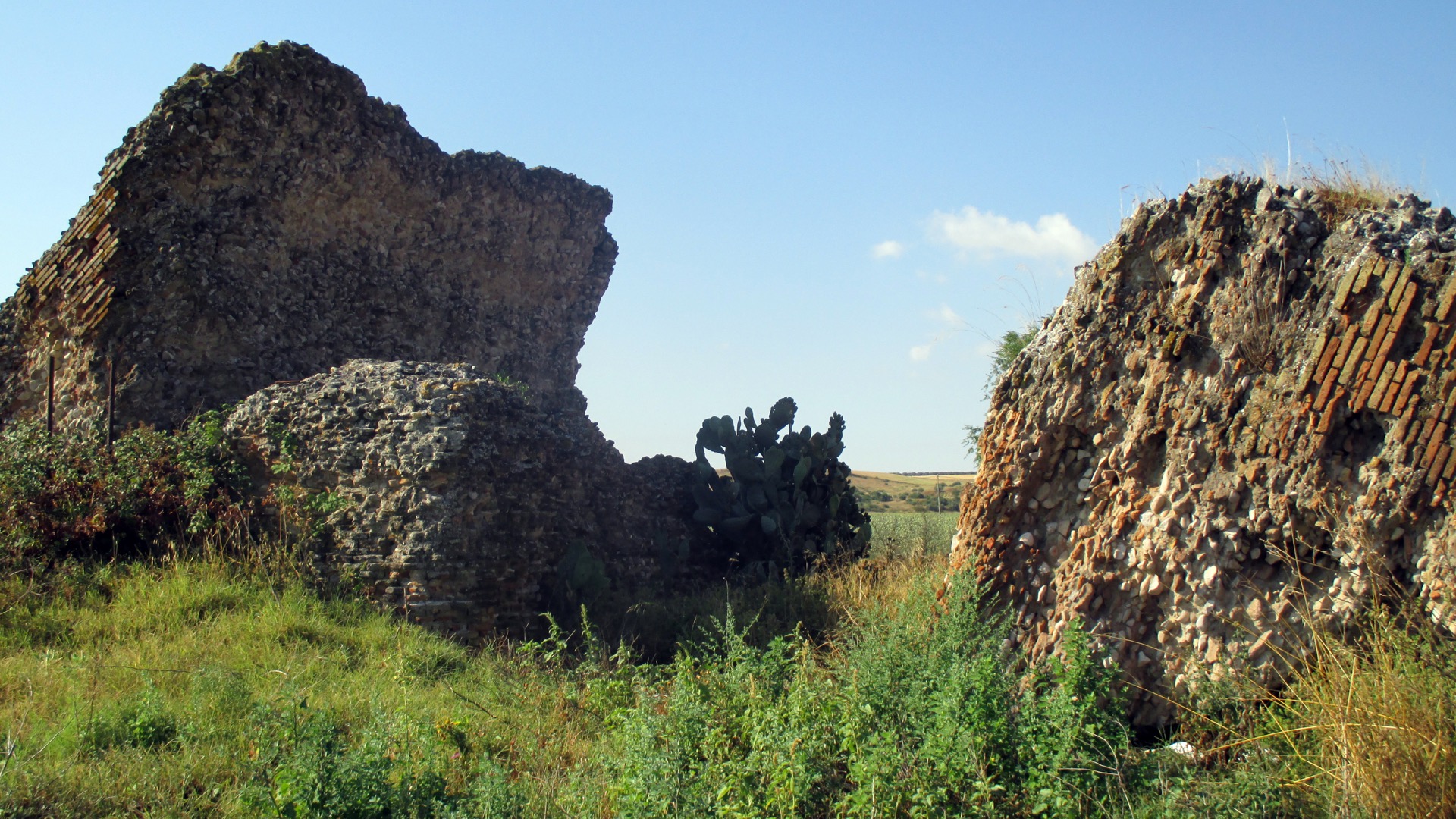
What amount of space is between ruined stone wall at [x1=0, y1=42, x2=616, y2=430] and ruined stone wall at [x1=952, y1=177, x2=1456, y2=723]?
7474 mm

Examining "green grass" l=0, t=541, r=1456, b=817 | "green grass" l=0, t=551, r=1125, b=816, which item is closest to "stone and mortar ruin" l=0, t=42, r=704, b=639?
"green grass" l=0, t=551, r=1125, b=816

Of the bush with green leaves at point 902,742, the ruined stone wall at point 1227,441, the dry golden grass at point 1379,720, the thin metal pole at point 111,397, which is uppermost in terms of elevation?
the ruined stone wall at point 1227,441

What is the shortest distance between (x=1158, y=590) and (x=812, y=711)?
1995 millimetres

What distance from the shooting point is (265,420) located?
8.34m

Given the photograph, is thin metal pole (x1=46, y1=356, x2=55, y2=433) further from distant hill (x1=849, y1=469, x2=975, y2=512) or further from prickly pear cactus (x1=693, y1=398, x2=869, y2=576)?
distant hill (x1=849, y1=469, x2=975, y2=512)

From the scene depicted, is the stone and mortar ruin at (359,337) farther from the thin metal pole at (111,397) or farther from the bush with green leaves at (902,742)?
the bush with green leaves at (902,742)

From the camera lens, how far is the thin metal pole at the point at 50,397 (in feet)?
30.2

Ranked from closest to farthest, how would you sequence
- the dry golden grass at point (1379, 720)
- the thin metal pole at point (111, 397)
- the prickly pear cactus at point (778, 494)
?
1. the dry golden grass at point (1379, 720)
2. the thin metal pole at point (111, 397)
3. the prickly pear cactus at point (778, 494)

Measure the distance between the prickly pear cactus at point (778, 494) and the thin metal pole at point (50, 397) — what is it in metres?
6.36

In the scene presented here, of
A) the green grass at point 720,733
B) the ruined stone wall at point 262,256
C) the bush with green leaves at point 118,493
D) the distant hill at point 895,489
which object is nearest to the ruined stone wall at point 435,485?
the bush with green leaves at point 118,493

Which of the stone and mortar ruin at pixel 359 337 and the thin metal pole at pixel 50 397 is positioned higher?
the stone and mortar ruin at pixel 359 337

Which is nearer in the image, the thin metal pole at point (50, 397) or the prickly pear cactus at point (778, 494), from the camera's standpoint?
the thin metal pole at point (50, 397)

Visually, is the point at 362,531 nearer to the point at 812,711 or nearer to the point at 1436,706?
the point at 812,711

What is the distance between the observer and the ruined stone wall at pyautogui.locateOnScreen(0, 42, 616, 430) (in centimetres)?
924
